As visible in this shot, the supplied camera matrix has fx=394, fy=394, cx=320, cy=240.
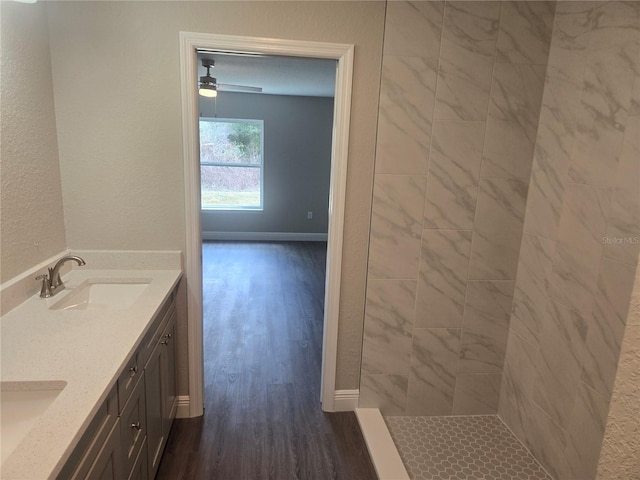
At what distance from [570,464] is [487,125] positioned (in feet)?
5.76

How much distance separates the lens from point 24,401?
3.87 feet

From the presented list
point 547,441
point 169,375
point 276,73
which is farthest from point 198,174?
point 276,73

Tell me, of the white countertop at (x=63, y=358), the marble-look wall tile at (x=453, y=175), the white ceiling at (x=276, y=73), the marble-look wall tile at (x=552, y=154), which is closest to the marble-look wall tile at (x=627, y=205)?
the marble-look wall tile at (x=552, y=154)

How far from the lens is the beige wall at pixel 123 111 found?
6.01 feet

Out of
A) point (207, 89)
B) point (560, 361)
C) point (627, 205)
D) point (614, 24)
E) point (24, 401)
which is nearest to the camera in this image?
point (24, 401)

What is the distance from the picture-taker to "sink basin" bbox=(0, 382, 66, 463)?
1.15 m

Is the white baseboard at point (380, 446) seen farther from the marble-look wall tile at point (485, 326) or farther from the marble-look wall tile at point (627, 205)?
the marble-look wall tile at point (627, 205)

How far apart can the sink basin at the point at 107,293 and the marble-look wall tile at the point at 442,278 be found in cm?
153

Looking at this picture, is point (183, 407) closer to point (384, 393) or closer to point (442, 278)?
point (384, 393)

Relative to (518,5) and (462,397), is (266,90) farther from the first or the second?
(462,397)

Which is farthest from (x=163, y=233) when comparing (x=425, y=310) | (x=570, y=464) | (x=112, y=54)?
(x=570, y=464)

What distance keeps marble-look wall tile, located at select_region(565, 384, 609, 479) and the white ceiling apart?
3010 mm

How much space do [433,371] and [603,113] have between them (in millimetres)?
1637

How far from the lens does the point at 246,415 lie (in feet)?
7.94
